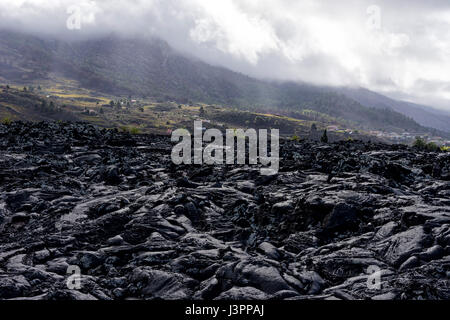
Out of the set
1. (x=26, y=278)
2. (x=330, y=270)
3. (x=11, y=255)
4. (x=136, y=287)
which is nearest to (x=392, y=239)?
(x=330, y=270)

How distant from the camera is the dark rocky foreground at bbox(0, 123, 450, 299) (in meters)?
9.34

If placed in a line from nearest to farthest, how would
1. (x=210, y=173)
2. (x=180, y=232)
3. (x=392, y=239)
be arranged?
(x=392, y=239)
(x=180, y=232)
(x=210, y=173)

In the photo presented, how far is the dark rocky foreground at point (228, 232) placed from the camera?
934 centimetres

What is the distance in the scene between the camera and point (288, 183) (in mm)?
19078

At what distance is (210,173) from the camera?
22.7 meters

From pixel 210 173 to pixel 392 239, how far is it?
13.7 meters

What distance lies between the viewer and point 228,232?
1365 centimetres

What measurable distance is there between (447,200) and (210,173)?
1394cm

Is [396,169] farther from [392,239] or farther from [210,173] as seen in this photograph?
[210,173]

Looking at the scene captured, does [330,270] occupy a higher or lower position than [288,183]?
lower

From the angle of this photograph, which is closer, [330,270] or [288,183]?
[330,270]
